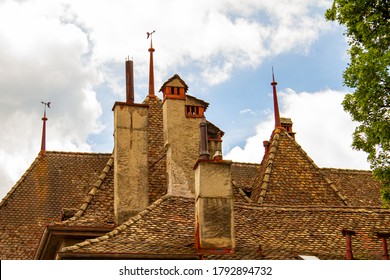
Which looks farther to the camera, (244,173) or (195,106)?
(244,173)

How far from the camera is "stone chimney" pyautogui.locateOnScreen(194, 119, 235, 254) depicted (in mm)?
13859

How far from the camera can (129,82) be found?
18016mm

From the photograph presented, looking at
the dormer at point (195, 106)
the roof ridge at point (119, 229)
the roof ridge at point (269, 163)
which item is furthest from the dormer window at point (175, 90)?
the roof ridge at point (119, 229)

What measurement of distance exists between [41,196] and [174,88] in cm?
498

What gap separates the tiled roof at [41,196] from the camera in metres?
19.0

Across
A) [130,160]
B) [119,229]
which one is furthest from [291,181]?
[119,229]

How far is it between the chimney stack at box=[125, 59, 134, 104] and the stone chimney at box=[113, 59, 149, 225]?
2.6 inches

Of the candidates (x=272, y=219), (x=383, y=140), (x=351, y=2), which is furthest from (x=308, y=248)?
(x=351, y=2)

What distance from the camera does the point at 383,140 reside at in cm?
1320

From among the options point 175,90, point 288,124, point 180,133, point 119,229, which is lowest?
point 119,229

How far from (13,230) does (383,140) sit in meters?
9.86

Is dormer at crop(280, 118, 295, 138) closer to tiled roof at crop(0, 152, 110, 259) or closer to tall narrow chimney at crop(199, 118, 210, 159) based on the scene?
tiled roof at crop(0, 152, 110, 259)

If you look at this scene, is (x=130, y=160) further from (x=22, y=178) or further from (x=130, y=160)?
(x=22, y=178)
